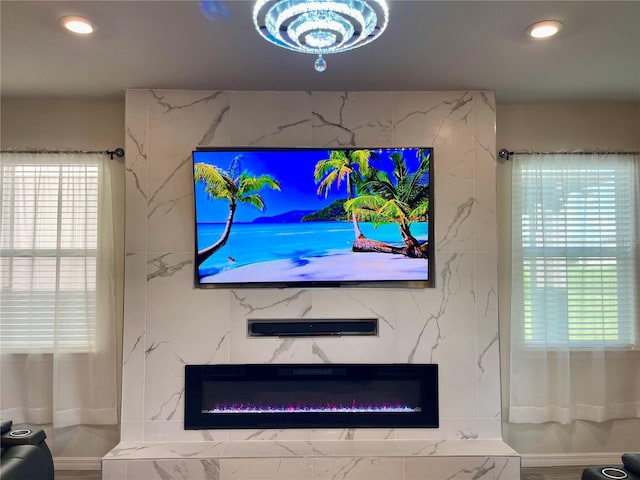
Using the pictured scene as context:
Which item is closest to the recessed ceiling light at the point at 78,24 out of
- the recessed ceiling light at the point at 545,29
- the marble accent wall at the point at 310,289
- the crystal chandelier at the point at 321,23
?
the marble accent wall at the point at 310,289

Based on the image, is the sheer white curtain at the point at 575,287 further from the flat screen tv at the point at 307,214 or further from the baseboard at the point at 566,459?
the flat screen tv at the point at 307,214

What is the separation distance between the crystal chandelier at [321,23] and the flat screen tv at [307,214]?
132 centimetres

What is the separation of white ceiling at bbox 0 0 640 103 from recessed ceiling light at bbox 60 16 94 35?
4 centimetres

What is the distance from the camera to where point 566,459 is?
133 inches

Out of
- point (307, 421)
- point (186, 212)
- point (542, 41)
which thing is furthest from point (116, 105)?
point (542, 41)

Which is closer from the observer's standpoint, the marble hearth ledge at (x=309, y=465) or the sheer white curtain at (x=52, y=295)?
the marble hearth ledge at (x=309, y=465)

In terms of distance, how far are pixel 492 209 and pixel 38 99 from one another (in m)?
3.30

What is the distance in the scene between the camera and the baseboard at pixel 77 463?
330 cm

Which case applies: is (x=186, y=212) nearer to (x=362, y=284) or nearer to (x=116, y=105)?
(x=116, y=105)

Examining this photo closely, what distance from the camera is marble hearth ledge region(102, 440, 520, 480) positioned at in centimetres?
276

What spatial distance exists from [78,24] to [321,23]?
135 cm

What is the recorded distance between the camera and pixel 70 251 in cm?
327

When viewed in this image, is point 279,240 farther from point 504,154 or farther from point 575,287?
point 575,287

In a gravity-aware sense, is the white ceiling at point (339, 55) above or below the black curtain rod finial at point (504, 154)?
above
